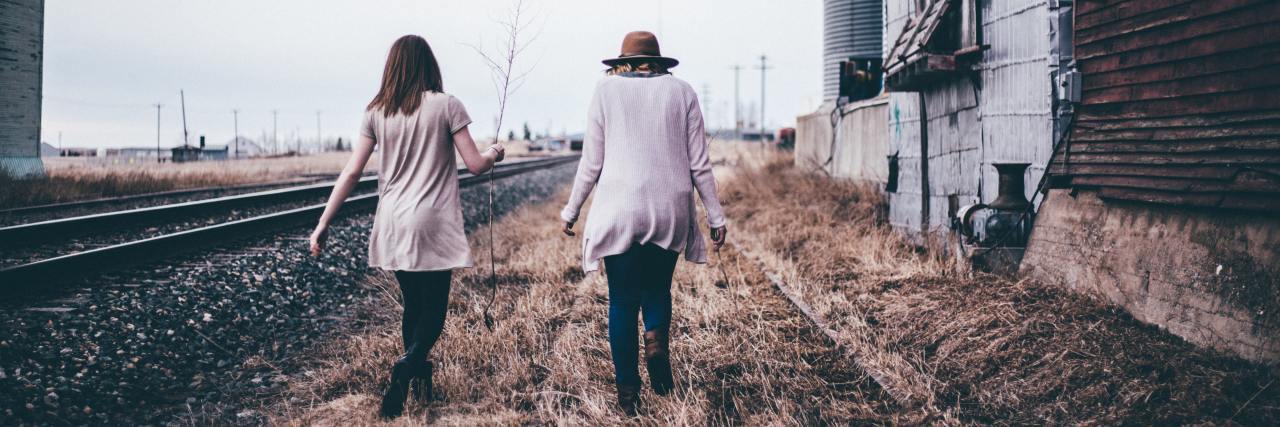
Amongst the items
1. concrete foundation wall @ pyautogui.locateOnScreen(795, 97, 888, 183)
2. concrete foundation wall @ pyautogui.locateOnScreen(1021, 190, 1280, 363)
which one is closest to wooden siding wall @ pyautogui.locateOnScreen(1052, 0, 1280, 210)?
concrete foundation wall @ pyautogui.locateOnScreen(1021, 190, 1280, 363)

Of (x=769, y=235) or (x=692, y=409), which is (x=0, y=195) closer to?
(x=769, y=235)

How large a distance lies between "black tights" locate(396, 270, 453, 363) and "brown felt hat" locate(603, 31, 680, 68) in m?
1.30

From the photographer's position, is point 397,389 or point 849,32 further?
point 849,32

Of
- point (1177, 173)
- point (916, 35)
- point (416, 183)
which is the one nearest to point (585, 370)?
point (416, 183)

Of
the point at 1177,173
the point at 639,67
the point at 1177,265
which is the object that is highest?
the point at 639,67

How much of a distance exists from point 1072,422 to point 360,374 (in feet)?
12.5

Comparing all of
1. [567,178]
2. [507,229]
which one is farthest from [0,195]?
[567,178]

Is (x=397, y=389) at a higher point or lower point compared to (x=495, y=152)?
lower

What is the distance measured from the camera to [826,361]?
15.0 ft

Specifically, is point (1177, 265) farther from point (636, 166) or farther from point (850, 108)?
point (850, 108)

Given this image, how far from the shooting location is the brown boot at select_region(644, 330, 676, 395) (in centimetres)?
372

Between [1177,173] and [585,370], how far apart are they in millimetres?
3896

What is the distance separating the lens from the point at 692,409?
3.61 m

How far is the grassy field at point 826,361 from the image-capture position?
3721 mm
